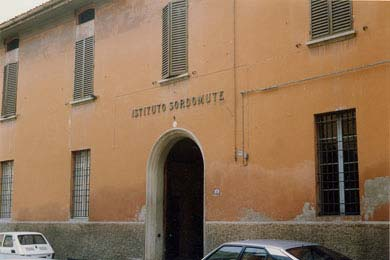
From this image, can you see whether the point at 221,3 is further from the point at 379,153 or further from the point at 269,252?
the point at 269,252

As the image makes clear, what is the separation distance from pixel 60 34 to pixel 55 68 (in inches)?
49.7

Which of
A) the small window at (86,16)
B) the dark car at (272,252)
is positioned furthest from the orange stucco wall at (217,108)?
the dark car at (272,252)

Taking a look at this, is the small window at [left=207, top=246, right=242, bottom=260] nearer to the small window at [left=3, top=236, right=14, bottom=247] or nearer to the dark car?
the dark car

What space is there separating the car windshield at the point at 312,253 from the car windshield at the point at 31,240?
417 inches

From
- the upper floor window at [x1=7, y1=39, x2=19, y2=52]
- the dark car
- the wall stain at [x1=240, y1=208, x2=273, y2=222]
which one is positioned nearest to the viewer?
the dark car

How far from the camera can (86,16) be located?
2020cm

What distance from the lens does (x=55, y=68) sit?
69.4 feet

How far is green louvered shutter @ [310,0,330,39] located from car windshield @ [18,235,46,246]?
34.8 ft

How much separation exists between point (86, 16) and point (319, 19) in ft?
32.4

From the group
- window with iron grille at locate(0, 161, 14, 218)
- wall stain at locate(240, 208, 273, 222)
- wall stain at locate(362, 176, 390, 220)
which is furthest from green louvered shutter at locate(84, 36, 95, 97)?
wall stain at locate(362, 176, 390, 220)

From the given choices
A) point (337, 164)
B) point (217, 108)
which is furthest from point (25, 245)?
point (337, 164)

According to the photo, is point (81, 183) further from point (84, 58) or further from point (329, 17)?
point (329, 17)

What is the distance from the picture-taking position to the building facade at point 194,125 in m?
12.2

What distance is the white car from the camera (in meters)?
17.3
